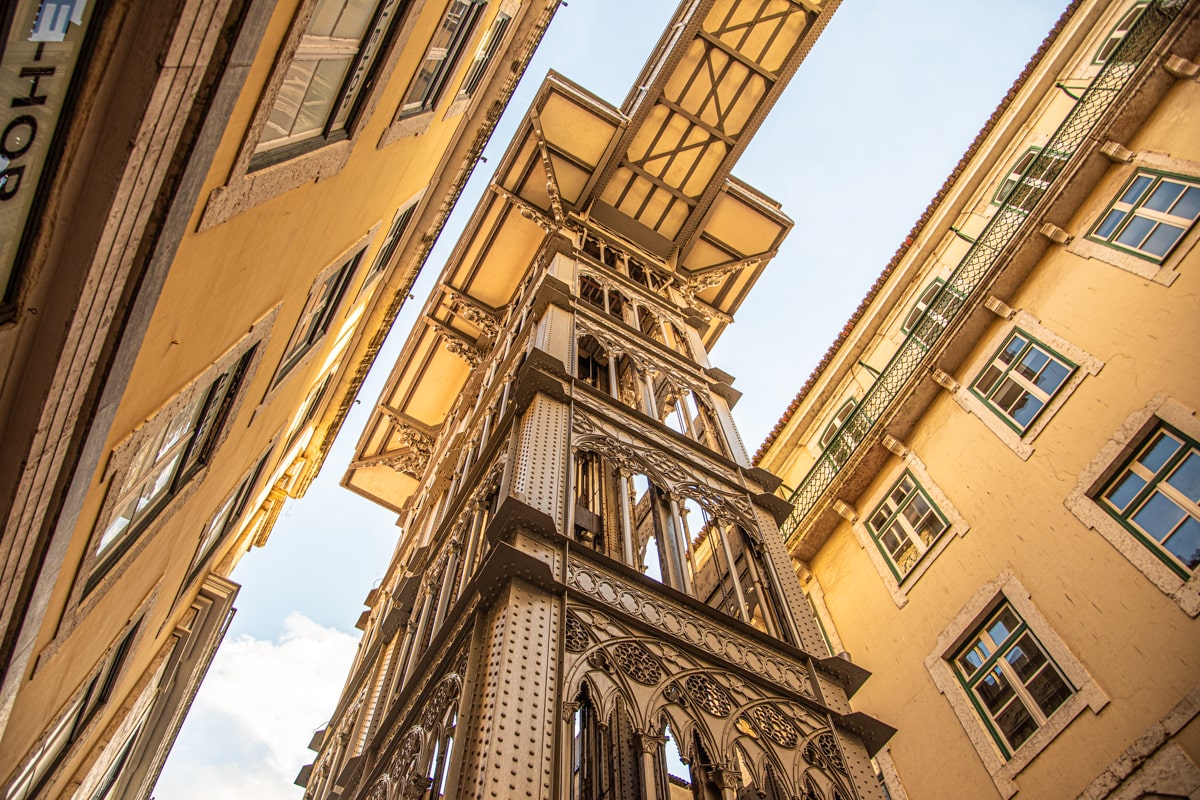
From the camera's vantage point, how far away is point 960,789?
9672mm

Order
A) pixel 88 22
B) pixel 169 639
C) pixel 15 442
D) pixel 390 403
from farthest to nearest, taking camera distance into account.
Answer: pixel 390 403
pixel 169 639
pixel 15 442
pixel 88 22

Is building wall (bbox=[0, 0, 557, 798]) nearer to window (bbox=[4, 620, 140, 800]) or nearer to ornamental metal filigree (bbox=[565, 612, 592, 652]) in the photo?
window (bbox=[4, 620, 140, 800])

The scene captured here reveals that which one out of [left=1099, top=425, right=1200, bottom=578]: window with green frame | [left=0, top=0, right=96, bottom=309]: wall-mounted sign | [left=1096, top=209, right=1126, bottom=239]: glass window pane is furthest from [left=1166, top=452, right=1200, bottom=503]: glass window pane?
[left=0, top=0, right=96, bottom=309]: wall-mounted sign

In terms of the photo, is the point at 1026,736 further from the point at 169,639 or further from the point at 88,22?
the point at 169,639

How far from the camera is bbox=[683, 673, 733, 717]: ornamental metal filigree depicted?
5.98 m

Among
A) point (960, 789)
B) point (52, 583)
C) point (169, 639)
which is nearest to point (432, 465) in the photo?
point (169, 639)

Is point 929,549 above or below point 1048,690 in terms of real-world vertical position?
below

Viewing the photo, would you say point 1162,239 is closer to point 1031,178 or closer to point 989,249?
point 989,249

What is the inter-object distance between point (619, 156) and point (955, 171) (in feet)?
25.6

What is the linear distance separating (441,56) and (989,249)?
9.86m

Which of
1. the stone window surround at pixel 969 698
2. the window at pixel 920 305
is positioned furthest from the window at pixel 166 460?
the window at pixel 920 305

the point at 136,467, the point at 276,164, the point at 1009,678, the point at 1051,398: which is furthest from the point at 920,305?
the point at 136,467

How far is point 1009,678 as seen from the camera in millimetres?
9789

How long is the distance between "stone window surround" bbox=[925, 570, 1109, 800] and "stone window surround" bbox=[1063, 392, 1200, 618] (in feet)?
4.11
